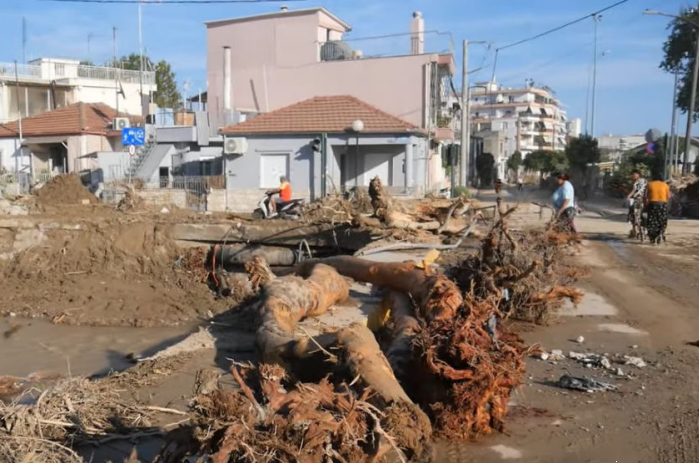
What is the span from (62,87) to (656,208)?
37.1 meters

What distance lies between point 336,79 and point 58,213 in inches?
679

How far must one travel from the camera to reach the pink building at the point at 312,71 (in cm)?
3041

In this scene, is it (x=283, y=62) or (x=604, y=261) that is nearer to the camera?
(x=604, y=261)

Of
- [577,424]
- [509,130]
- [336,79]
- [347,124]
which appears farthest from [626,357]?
[509,130]

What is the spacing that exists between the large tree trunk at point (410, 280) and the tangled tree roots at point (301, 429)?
1.65 metres

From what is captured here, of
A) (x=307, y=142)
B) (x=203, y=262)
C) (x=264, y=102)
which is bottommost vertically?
(x=203, y=262)

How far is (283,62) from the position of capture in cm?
3400

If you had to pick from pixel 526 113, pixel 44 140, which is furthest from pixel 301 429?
pixel 526 113

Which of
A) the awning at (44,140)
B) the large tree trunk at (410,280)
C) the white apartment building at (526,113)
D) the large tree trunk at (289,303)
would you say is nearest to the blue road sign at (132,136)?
the awning at (44,140)

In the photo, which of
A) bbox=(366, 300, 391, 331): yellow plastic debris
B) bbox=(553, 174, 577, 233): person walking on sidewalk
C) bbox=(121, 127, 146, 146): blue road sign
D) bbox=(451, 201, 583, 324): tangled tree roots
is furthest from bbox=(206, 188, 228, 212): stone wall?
bbox=(366, 300, 391, 331): yellow plastic debris

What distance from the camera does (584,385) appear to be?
6277 mm

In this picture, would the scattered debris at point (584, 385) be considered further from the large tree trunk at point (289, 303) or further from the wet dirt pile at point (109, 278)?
the wet dirt pile at point (109, 278)

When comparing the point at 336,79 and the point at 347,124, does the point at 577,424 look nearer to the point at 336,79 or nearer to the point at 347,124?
the point at 347,124

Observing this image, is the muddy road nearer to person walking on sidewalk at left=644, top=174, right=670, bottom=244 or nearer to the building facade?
person walking on sidewalk at left=644, top=174, right=670, bottom=244
